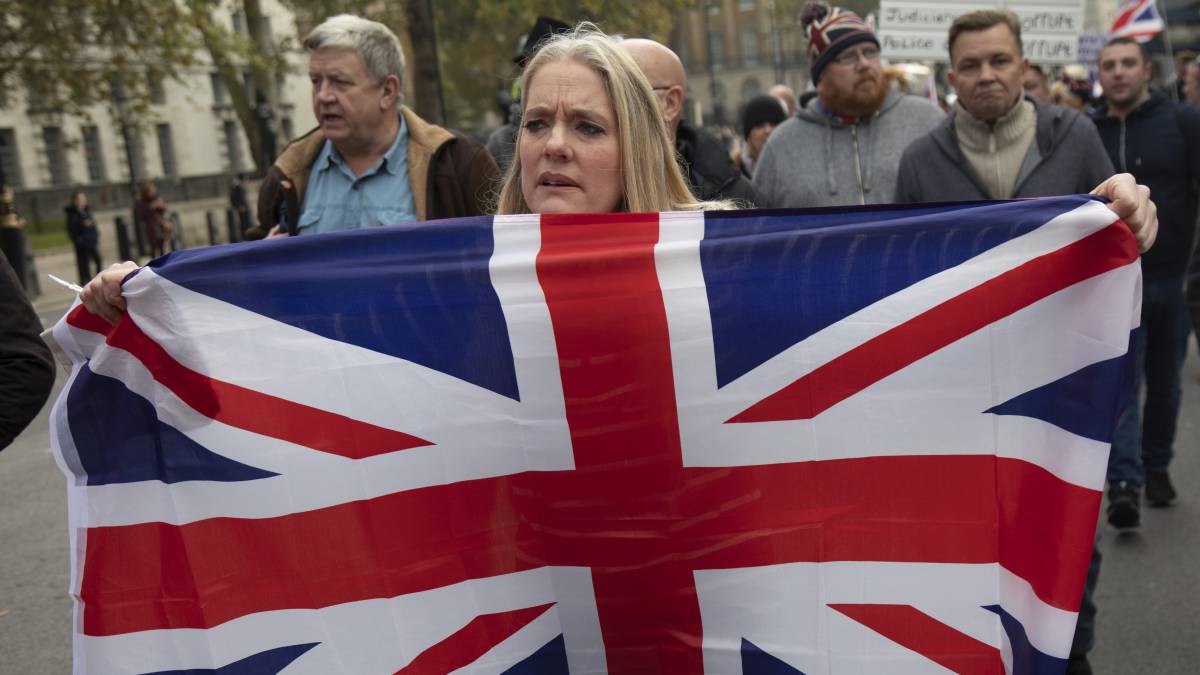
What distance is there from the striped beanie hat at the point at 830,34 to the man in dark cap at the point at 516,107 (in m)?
0.95

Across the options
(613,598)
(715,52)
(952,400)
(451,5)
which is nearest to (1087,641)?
(952,400)

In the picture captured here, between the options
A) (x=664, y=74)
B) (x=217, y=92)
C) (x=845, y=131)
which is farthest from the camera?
(x=217, y=92)

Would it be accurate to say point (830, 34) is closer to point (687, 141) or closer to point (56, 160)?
point (687, 141)

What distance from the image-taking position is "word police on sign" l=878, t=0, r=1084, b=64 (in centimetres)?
990

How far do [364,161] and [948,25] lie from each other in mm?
7102

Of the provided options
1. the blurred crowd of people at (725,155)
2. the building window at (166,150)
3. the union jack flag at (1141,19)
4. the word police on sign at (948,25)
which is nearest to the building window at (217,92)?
the building window at (166,150)

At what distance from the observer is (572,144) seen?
8.77 ft

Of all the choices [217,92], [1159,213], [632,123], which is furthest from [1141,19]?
[217,92]

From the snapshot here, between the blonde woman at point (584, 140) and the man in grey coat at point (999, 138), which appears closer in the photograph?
the blonde woman at point (584, 140)

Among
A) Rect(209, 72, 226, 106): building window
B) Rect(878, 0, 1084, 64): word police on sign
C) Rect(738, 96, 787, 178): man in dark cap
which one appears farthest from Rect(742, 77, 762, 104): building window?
Rect(738, 96, 787, 178): man in dark cap

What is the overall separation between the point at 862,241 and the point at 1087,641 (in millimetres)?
2030

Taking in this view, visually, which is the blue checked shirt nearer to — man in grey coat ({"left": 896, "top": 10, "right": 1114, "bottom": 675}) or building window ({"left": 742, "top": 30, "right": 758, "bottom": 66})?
man in grey coat ({"left": 896, "top": 10, "right": 1114, "bottom": 675})

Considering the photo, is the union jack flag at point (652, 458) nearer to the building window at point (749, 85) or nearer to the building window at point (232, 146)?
the building window at point (232, 146)

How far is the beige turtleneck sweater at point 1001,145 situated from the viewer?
4223mm
